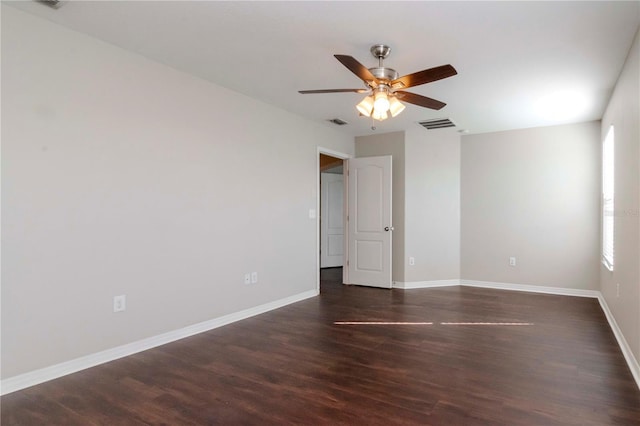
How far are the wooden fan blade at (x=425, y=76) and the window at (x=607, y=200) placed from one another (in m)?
2.73

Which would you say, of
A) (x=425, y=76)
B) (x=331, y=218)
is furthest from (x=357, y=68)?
(x=331, y=218)

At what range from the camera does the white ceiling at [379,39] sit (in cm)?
241

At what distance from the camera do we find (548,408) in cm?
224

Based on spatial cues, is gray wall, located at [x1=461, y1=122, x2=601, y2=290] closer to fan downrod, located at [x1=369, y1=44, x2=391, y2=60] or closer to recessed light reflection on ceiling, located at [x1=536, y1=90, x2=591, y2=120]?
recessed light reflection on ceiling, located at [x1=536, y1=90, x2=591, y2=120]

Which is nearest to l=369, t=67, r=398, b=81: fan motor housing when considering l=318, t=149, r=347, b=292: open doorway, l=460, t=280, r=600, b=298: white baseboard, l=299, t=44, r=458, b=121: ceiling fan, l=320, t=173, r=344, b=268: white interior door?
l=299, t=44, r=458, b=121: ceiling fan

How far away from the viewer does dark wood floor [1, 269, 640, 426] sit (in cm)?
216

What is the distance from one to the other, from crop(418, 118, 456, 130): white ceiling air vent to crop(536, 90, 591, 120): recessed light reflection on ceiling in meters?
1.09

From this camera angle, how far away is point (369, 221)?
19.4ft

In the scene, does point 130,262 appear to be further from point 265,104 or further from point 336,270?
point 336,270

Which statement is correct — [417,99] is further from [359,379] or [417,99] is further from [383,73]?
[359,379]

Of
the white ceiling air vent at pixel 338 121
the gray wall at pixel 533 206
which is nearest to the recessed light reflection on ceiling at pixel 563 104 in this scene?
the gray wall at pixel 533 206

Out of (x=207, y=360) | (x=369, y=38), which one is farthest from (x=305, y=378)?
(x=369, y=38)

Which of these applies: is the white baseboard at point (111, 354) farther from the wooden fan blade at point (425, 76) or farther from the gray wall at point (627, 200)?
the gray wall at point (627, 200)

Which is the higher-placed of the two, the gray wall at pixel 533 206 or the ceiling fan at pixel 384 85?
the ceiling fan at pixel 384 85
